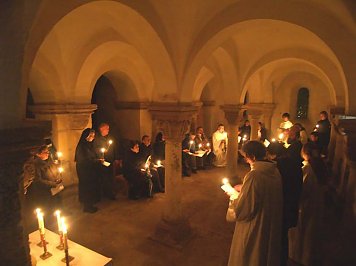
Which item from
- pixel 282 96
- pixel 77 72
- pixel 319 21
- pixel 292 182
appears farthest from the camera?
pixel 282 96

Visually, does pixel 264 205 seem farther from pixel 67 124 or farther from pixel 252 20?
pixel 67 124

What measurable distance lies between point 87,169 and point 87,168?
25 millimetres

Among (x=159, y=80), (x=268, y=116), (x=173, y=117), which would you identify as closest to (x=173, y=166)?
(x=173, y=117)

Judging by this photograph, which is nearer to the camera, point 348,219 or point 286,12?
point 286,12

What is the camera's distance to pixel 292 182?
3225 millimetres

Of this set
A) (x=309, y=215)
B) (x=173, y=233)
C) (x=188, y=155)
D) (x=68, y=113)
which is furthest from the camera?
(x=188, y=155)

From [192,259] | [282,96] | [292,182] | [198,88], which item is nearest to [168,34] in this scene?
[292,182]

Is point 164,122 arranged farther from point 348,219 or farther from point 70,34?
point 348,219

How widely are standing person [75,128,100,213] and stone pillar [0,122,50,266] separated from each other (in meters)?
3.65

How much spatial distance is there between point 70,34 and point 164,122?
274cm

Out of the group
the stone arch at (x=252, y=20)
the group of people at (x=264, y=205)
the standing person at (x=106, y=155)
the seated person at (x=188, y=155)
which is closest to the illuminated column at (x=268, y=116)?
the seated person at (x=188, y=155)

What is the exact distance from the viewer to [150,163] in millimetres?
7227

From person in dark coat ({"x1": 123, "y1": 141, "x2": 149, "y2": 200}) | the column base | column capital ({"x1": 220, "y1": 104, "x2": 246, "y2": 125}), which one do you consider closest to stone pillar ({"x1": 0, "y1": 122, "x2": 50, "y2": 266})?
the column base

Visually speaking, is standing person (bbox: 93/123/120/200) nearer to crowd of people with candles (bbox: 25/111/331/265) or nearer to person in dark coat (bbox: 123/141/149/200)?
crowd of people with candles (bbox: 25/111/331/265)
